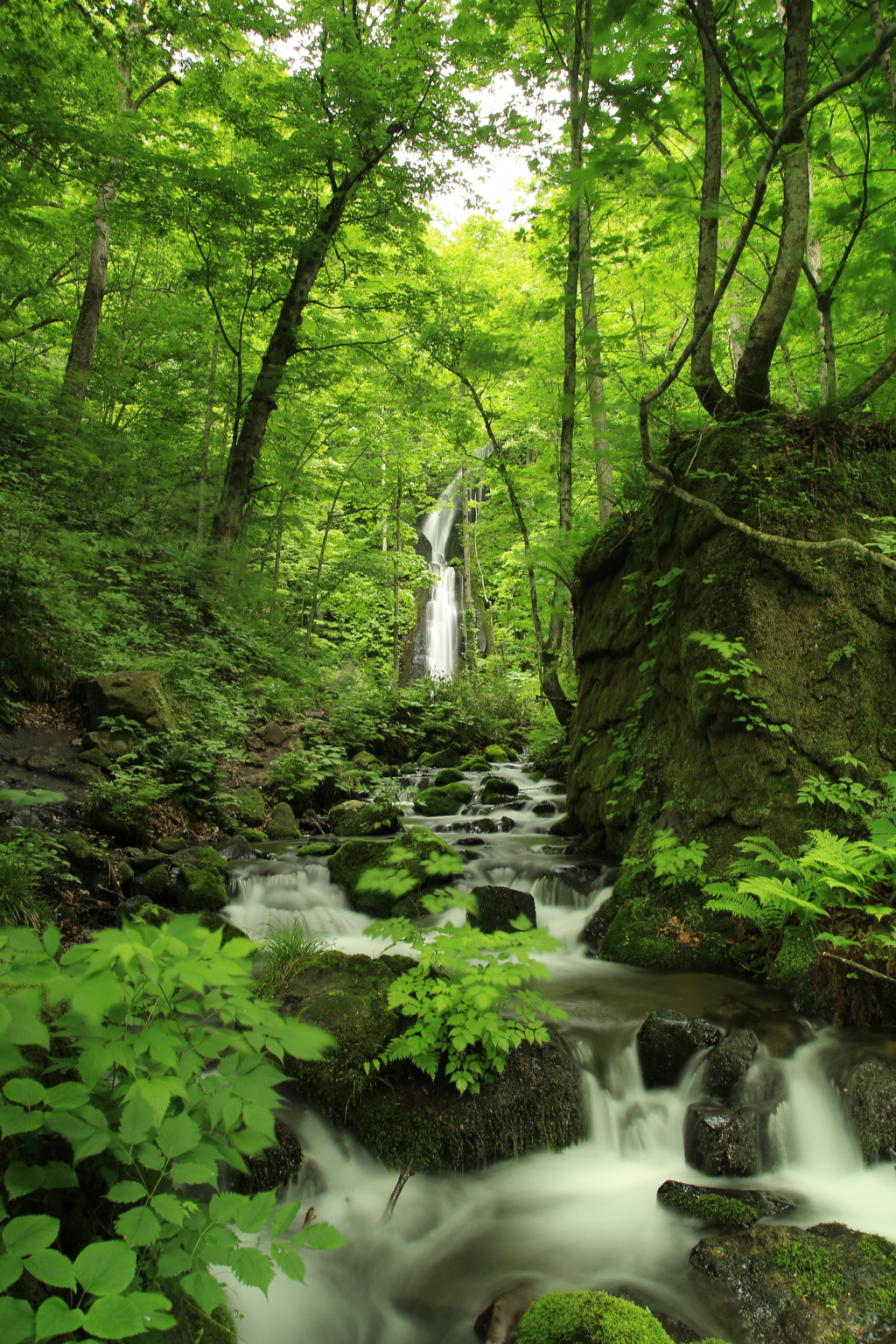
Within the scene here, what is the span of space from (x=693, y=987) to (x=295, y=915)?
10.8ft

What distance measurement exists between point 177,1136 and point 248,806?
6.45 metres

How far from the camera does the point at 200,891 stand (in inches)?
217

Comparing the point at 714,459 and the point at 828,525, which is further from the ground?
the point at 714,459

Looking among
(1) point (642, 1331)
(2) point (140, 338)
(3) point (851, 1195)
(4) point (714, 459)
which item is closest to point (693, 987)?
(3) point (851, 1195)

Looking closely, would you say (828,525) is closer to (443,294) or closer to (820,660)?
(820,660)

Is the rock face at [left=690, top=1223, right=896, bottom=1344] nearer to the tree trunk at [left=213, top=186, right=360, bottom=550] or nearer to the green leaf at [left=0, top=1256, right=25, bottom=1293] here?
the green leaf at [left=0, top=1256, right=25, bottom=1293]

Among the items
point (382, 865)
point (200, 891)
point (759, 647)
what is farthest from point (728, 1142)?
point (200, 891)

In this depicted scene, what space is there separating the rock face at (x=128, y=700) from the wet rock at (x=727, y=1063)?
6195mm

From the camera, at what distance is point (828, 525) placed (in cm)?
535

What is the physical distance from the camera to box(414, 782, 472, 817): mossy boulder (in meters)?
9.40

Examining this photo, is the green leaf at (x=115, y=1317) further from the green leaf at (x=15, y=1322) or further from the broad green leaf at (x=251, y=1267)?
the broad green leaf at (x=251, y=1267)

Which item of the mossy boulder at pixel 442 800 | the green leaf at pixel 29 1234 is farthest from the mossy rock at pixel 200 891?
the green leaf at pixel 29 1234

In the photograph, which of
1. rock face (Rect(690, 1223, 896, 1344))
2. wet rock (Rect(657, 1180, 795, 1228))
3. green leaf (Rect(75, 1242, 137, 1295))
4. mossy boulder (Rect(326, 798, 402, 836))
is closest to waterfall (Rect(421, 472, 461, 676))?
mossy boulder (Rect(326, 798, 402, 836))

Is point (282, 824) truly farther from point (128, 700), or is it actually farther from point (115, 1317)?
point (115, 1317)
